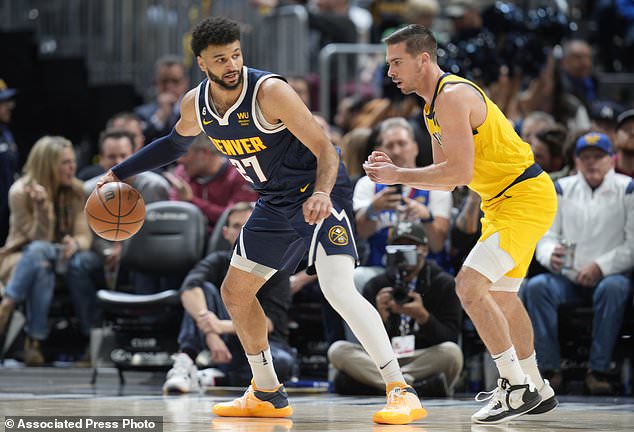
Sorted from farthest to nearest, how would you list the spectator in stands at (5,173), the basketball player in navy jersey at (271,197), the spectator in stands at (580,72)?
the spectator in stands at (580,72) < the spectator in stands at (5,173) < the basketball player in navy jersey at (271,197)

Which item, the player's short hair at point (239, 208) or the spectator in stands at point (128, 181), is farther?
the spectator in stands at point (128, 181)

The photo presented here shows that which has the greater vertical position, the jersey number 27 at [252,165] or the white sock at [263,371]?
the jersey number 27 at [252,165]

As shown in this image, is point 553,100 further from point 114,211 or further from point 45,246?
point 114,211

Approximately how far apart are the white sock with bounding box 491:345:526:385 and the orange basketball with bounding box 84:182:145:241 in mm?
2128

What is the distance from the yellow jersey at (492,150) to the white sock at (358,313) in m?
0.84

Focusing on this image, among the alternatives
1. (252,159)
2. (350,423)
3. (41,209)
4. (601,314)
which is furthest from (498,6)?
(350,423)

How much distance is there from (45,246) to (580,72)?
5416 millimetres

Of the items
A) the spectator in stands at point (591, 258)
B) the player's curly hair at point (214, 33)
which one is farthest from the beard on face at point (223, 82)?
the spectator in stands at point (591, 258)

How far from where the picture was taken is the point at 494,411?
5.60 meters

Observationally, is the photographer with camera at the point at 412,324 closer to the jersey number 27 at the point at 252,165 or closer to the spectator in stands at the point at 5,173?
the jersey number 27 at the point at 252,165

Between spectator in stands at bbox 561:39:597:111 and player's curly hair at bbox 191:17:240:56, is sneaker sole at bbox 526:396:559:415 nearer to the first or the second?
player's curly hair at bbox 191:17:240:56

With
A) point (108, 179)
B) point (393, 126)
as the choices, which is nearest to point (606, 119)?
point (393, 126)

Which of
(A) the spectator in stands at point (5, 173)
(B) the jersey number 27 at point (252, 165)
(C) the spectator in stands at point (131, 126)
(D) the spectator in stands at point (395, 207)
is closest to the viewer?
(B) the jersey number 27 at point (252, 165)

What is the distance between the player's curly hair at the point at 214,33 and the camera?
5582 millimetres
